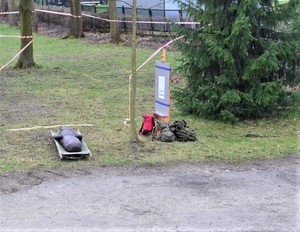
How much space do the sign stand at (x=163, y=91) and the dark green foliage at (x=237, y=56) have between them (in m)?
1.10

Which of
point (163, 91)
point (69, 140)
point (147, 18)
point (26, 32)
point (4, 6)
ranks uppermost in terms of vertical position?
point (4, 6)

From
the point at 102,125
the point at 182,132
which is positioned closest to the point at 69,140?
the point at 182,132

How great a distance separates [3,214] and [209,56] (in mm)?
5611

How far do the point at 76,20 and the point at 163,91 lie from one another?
19.5 m

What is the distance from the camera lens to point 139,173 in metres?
6.85

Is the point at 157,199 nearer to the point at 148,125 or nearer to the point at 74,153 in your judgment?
the point at 74,153

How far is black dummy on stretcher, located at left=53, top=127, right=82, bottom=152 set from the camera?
738cm

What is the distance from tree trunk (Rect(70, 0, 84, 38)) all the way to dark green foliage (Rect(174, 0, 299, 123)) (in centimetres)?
1767

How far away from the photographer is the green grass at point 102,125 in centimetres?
755

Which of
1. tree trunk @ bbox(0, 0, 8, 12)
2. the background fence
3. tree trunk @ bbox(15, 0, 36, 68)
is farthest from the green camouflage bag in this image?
tree trunk @ bbox(0, 0, 8, 12)

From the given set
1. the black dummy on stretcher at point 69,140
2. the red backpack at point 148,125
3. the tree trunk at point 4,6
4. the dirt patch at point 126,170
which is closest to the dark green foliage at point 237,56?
the red backpack at point 148,125

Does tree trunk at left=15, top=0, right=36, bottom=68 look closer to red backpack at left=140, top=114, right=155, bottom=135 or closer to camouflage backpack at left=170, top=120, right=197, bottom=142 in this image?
red backpack at left=140, top=114, right=155, bottom=135

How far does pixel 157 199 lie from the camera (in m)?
5.89

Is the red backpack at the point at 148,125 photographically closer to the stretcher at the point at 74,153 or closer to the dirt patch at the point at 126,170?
the stretcher at the point at 74,153
